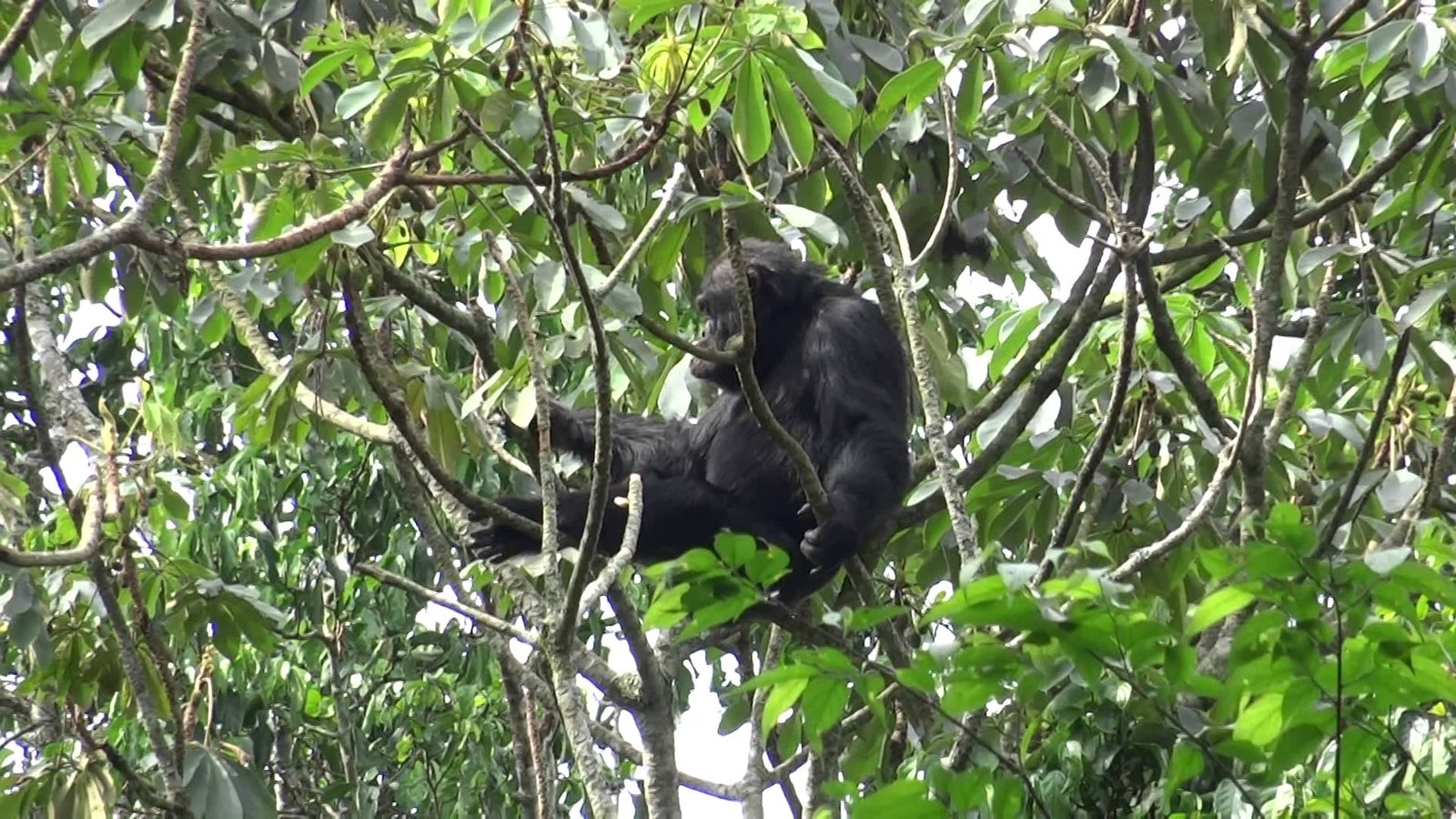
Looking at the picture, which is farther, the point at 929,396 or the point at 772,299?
the point at 772,299

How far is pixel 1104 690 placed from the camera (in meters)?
2.92

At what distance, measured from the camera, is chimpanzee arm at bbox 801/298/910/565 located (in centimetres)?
497

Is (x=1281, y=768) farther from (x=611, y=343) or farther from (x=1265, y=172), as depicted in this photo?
(x=1265, y=172)

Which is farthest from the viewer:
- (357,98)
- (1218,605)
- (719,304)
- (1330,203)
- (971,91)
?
(719,304)

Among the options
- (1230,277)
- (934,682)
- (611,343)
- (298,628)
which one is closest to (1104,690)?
(934,682)

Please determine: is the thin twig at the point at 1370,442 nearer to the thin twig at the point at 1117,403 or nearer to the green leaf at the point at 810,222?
the thin twig at the point at 1117,403

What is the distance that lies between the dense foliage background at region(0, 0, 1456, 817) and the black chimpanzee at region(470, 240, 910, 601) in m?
0.22

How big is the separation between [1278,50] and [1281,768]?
260cm

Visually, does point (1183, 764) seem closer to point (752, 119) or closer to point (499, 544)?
point (752, 119)

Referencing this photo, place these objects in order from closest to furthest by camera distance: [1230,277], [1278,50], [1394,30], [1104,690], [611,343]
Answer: [1104,690] → [1394,30] → [611,343] → [1278,50] → [1230,277]

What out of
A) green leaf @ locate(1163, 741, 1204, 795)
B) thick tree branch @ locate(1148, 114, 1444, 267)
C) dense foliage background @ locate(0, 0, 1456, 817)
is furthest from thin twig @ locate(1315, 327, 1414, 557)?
green leaf @ locate(1163, 741, 1204, 795)

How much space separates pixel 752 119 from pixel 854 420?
185cm

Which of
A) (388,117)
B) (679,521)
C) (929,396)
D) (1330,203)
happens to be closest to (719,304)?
(679,521)

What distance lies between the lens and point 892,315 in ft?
15.4
